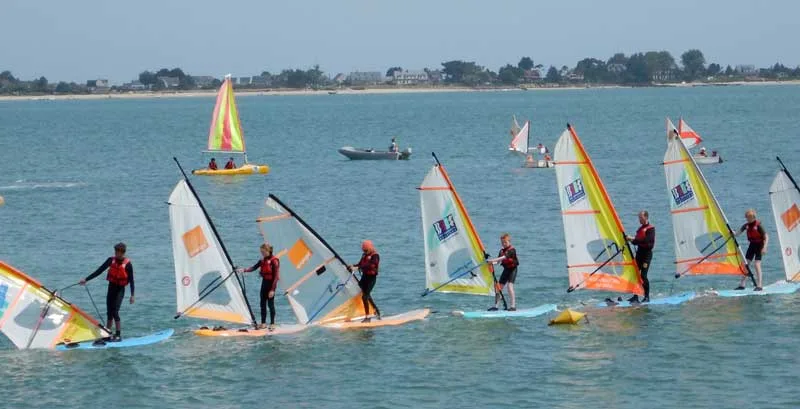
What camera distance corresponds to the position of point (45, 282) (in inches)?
1308

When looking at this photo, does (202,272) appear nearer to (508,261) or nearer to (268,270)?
(268,270)

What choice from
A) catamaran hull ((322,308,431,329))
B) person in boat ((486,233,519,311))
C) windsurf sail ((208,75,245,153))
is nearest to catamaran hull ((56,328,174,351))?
catamaran hull ((322,308,431,329))

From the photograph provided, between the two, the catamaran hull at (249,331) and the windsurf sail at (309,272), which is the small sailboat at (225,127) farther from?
the catamaran hull at (249,331)

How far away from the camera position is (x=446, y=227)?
26.5 meters

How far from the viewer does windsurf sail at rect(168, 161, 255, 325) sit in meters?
24.8

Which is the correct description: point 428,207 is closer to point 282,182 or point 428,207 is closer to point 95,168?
point 282,182

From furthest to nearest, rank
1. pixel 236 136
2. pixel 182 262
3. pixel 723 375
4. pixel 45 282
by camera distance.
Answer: pixel 236 136, pixel 45 282, pixel 182 262, pixel 723 375

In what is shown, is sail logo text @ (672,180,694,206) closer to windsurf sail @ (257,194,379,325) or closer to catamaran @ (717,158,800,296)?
catamaran @ (717,158,800,296)

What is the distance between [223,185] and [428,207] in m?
35.6

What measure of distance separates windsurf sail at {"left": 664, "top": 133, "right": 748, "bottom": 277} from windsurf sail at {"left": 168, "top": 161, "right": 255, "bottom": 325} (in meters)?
9.44

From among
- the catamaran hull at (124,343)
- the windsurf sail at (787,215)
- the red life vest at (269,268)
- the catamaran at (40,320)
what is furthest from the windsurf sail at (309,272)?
the windsurf sail at (787,215)

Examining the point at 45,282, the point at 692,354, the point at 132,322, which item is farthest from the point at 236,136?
the point at 692,354

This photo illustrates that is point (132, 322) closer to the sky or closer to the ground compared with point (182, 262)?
closer to the ground

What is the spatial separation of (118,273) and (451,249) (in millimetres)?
6592
